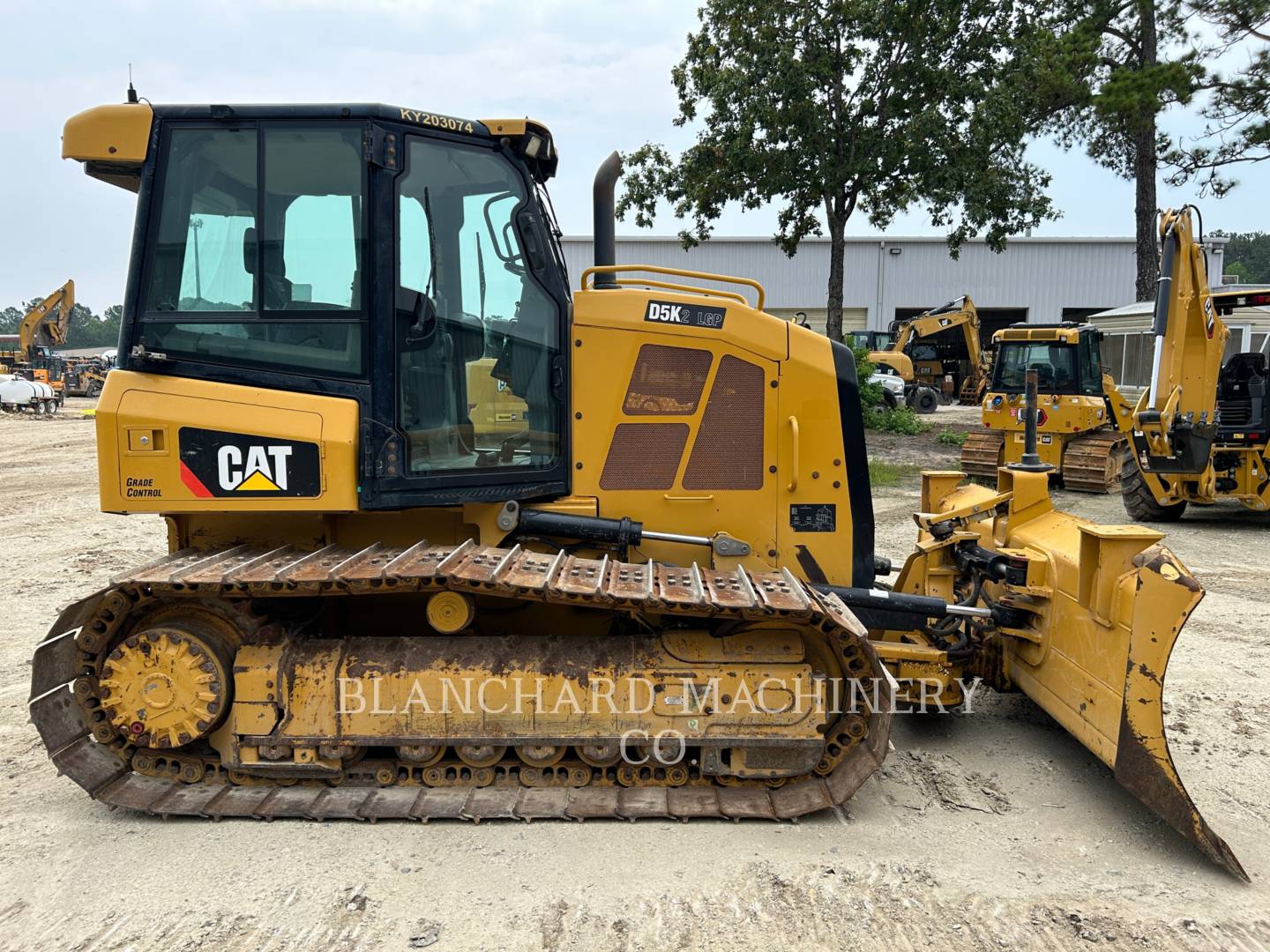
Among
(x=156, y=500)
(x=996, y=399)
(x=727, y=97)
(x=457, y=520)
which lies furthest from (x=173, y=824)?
(x=727, y=97)

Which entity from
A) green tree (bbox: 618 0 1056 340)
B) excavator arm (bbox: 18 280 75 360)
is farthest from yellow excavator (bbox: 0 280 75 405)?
green tree (bbox: 618 0 1056 340)

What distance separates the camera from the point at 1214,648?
579 centimetres

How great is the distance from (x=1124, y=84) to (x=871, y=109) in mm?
4399

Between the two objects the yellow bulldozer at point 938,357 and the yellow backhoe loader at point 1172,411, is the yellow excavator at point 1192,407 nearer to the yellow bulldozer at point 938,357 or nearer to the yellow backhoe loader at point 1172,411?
the yellow backhoe loader at point 1172,411

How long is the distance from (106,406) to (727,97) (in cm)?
1556

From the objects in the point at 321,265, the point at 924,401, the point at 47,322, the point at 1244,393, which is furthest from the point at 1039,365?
the point at 47,322

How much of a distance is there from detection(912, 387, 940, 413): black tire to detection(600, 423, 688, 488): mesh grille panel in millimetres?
24198

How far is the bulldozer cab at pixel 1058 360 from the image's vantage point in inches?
516

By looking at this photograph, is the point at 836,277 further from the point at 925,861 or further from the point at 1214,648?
the point at 925,861

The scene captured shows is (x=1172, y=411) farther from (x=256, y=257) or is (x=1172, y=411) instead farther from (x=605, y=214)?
(x=256, y=257)

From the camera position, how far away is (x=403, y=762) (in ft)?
11.8

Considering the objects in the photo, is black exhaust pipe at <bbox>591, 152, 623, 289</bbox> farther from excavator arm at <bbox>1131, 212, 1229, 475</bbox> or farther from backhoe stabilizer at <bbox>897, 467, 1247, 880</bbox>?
excavator arm at <bbox>1131, 212, 1229, 475</bbox>

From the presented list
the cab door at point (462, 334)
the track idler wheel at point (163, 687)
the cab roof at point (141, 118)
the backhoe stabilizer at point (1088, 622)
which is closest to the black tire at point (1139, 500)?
the backhoe stabilizer at point (1088, 622)

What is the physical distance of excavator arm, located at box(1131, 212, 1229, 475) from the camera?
8.71 metres
